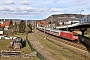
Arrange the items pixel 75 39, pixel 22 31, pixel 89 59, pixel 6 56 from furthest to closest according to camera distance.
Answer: pixel 22 31, pixel 75 39, pixel 6 56, pixel 89 59

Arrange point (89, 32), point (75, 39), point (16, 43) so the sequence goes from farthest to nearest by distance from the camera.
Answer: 1. point (89, 32)
2. point (75, 39)
3. point (16, 43)

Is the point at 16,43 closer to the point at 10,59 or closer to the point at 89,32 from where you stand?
the point at 10,59

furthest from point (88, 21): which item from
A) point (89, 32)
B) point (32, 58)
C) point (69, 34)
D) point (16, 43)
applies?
point (89, 32)

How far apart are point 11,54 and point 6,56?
1.23 m

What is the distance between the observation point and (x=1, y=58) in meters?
34.8

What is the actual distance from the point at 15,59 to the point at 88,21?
15625mm

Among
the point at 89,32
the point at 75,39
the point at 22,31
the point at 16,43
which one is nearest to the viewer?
the point at 16,43

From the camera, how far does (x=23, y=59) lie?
33.9m

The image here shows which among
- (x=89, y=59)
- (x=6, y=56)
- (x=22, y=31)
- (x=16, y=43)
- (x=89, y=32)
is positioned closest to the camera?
(x=89, y=59)

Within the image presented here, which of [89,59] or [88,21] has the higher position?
[88,21]

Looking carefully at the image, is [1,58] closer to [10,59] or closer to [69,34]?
[10,59]

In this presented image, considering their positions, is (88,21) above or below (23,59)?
above

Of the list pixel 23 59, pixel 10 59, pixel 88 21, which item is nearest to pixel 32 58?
pixel 23 59

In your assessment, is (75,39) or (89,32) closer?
(75,39)
